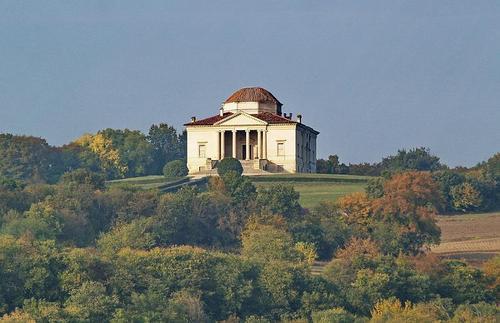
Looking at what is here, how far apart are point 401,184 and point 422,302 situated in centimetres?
2490

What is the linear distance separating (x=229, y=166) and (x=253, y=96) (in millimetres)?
15841

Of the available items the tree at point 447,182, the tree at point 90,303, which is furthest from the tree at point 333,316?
the tree at point 447,182

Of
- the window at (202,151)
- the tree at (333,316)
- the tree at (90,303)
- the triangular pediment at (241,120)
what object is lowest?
the tree at (333,316)

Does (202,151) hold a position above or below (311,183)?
above

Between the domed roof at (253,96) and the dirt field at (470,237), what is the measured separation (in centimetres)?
2722

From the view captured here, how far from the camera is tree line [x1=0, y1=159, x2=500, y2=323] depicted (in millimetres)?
93875

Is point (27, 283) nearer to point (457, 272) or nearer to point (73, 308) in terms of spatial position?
point (73, 308)

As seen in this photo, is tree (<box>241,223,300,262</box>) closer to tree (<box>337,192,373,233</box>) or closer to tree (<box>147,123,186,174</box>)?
tree (<box>337,192,373,233</box>)

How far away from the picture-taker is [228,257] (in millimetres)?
102938

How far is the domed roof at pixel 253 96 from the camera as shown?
158125 mm

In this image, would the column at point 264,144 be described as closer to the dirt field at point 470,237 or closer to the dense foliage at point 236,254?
the dense foliage at point 236,254

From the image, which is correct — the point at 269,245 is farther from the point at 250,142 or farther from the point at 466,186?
the point at 250,142

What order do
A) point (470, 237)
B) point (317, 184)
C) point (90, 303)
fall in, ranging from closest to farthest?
1. point (90, 303)
2. point (470, 237)
3. point (317, 184)

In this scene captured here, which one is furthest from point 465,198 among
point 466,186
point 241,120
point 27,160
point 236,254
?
point 27,160
